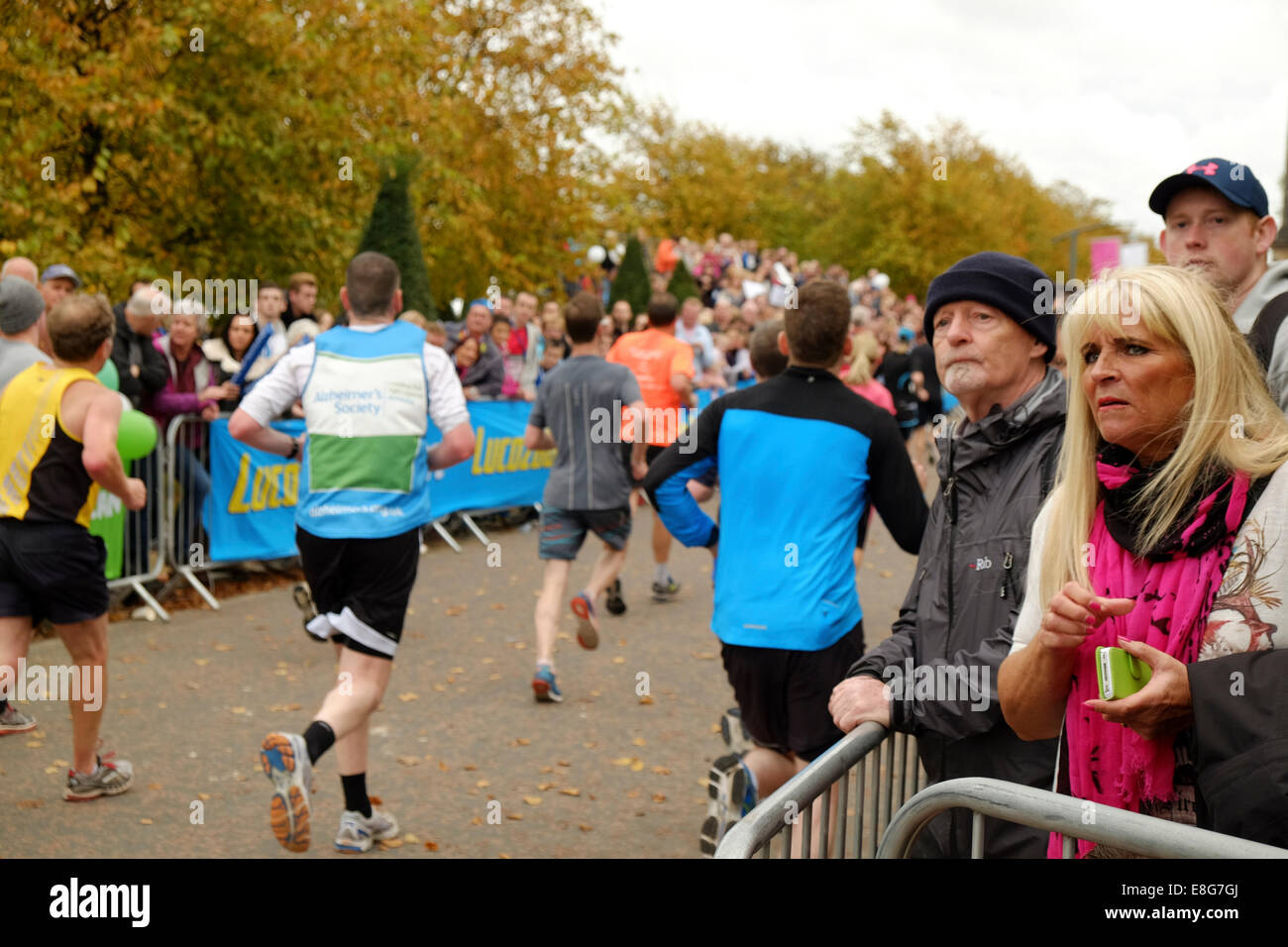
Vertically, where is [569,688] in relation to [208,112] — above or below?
below

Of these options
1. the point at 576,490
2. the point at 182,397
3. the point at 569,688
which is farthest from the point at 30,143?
the point at 569,688

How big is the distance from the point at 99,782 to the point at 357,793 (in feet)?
4.47

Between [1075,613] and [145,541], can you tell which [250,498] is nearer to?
[145,541]

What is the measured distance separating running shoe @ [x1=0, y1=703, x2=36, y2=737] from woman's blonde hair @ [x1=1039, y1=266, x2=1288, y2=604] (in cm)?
605

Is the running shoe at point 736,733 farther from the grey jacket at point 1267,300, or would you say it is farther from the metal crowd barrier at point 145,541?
the metal crowd barrier at point 145,541

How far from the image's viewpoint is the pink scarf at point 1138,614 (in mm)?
2004

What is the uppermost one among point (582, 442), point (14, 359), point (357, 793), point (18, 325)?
point (18, 325)

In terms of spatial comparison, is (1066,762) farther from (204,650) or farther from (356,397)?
(204,650)

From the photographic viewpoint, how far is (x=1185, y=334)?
2.10m

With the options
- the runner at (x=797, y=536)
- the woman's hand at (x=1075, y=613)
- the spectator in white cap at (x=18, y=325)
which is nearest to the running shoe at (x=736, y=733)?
the runner at (x=797, y=536)

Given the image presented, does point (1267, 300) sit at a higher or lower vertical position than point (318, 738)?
higher

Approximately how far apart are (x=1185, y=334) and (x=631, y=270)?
81.1ft

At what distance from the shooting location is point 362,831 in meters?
5.13

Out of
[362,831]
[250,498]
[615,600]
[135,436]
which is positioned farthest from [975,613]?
[250,498]
